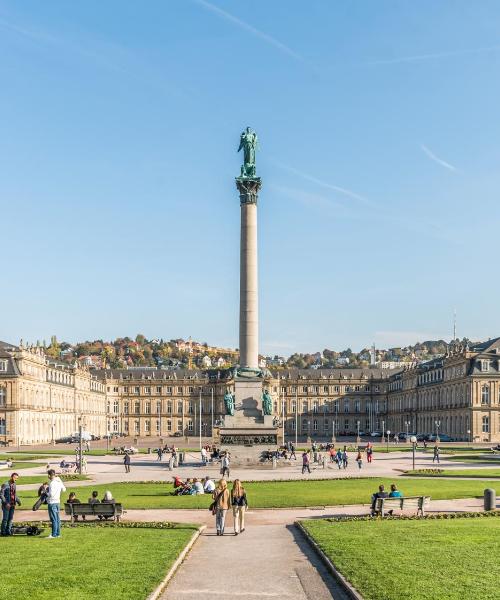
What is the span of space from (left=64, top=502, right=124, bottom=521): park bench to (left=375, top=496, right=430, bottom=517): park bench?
32.1ft

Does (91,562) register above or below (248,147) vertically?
below

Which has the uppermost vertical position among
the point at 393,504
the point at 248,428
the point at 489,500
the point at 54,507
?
the point at 54,507

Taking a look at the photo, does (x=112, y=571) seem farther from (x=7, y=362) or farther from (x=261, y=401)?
(x=7, y=362)

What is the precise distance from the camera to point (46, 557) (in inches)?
928

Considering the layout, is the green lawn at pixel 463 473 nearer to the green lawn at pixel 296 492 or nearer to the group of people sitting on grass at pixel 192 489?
the green lawn at pixel 296 492

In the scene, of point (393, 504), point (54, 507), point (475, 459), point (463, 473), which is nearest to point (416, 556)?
point (393, 504)

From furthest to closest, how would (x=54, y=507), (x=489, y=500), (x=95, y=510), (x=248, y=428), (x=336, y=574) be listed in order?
(x=248, y=428), (x=489, y=500), (x=95, y=510), (x=54, y=507), (x=336, y=574)

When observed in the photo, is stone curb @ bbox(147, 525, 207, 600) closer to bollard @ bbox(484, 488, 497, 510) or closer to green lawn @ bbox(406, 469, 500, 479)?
bollard @ bbox(484, 488, 497, 510)

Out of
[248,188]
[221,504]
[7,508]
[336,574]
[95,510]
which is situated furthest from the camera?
[248,188]

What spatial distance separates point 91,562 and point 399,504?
14.7 meters

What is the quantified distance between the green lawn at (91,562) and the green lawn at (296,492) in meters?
11.5

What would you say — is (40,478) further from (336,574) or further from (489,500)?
(336,574)

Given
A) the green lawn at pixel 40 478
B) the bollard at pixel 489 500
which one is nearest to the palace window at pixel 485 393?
the green lawn at pixel 40 478

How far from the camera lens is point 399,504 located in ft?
110
